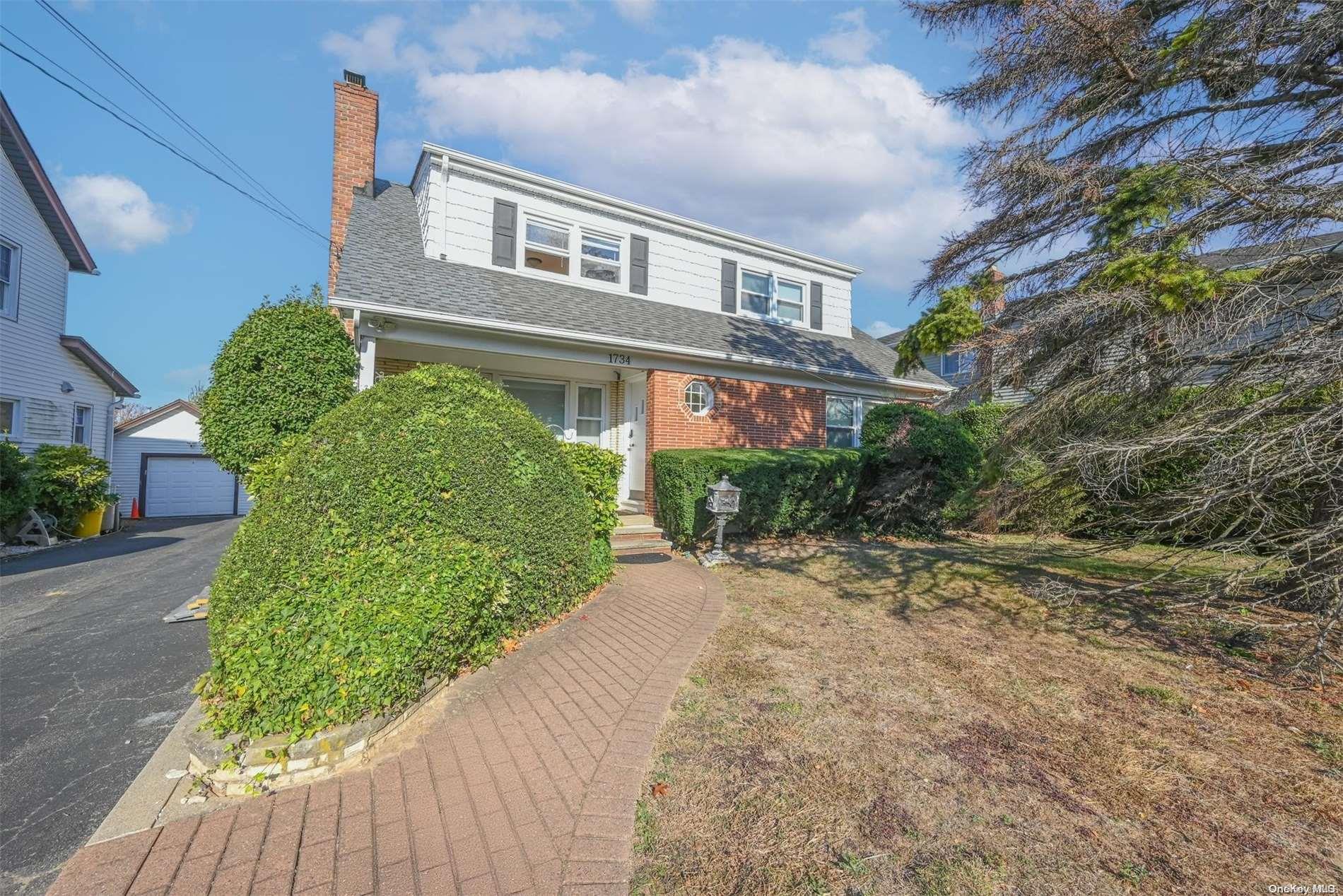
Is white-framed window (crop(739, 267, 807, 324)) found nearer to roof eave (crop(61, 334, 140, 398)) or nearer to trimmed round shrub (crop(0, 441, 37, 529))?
Result: trimmed round shrub (crop(0, 441, 37, 529))

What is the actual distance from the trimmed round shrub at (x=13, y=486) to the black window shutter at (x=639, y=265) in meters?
11.6

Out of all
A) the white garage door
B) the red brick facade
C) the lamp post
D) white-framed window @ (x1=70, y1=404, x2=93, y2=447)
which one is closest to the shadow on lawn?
the lamp post

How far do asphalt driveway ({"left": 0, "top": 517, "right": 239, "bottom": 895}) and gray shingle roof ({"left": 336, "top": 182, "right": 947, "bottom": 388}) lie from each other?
14.0 ft

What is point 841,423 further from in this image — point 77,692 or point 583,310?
point 77,692

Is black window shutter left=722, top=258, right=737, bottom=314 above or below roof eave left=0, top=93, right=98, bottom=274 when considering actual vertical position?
below

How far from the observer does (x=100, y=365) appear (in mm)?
13773

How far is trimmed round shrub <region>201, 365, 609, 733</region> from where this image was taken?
2820 millimetres

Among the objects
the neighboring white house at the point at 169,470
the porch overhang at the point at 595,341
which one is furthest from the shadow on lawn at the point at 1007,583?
the neighboring white house at the point at 169,470

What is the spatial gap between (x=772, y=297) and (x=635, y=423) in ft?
15.7

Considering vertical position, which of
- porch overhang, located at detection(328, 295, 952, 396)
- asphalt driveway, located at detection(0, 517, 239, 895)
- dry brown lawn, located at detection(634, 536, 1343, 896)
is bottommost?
asphalt driveway, located at detection(0, 517, 239, 895)

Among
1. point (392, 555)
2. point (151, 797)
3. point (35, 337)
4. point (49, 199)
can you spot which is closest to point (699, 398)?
point (392, 555)

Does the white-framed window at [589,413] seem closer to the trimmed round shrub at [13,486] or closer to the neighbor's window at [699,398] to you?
the neighbor's window at [699,398]

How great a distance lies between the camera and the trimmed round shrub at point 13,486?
958cm

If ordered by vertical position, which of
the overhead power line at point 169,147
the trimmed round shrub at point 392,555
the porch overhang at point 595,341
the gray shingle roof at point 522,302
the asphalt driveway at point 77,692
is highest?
the overhead power line at point 169,147
